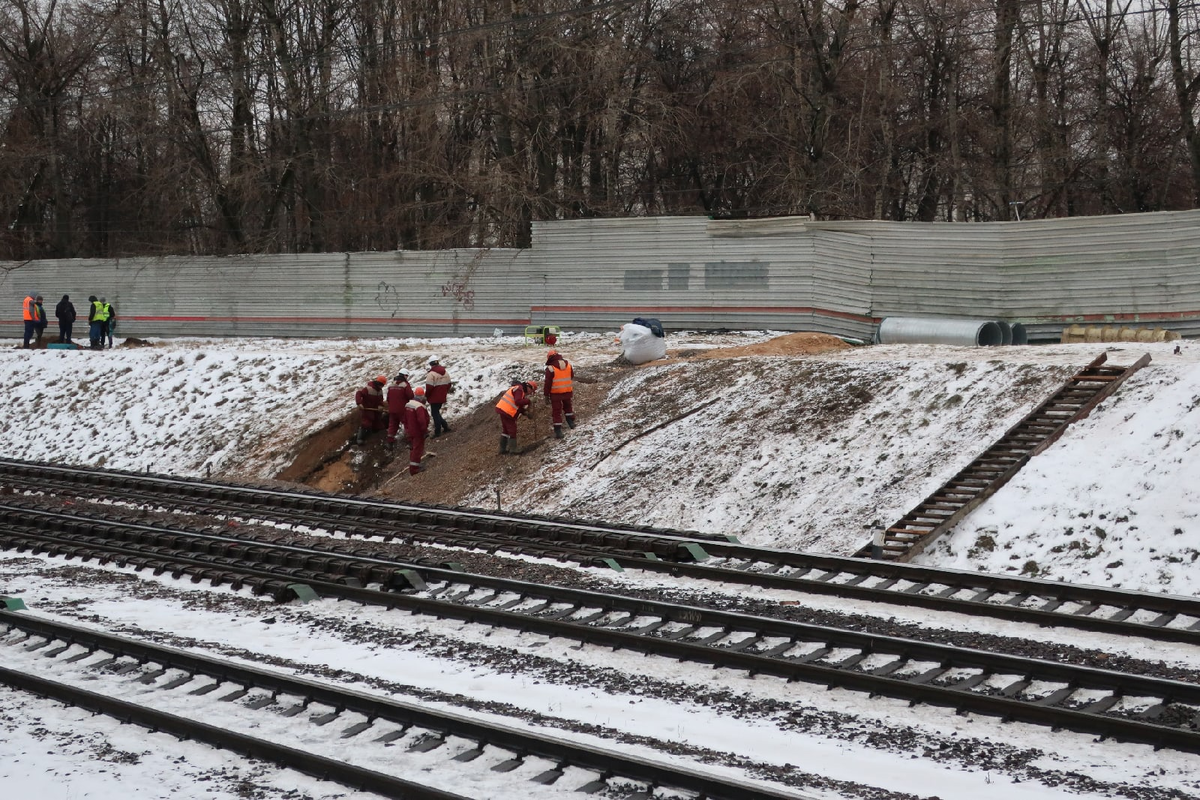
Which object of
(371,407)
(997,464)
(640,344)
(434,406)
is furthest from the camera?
(640,344)

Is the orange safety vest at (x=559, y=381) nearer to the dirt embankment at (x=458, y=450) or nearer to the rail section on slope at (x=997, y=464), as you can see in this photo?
the dirt embankment at (x=458, y=450)

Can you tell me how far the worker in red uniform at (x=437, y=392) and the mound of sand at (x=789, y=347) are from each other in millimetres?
4545

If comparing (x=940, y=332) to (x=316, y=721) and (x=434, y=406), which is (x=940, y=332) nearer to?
(x=434, y=406)

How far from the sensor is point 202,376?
26.7m

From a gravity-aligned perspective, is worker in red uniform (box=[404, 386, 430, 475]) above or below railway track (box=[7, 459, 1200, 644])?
above

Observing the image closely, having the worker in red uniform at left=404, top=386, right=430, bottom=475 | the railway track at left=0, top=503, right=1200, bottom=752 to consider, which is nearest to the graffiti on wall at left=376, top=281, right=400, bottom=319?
the worker in red uniform at left=404, top=386, right=430, bottom=475

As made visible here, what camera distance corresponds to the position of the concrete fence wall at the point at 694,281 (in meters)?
22.4

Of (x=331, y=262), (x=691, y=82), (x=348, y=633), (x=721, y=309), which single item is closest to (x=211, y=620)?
(x=348, y=633)

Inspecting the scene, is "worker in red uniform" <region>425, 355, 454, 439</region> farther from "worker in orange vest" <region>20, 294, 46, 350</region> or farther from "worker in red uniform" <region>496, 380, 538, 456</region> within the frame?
"worker in orange vest" <region>20, 294, 46, 350</region>

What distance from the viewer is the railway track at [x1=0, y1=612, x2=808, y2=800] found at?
6738 mm

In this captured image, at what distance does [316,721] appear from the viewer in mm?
7988

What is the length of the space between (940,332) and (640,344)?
5454 mm

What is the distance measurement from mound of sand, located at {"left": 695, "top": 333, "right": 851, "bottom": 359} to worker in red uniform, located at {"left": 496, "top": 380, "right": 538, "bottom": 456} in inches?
156

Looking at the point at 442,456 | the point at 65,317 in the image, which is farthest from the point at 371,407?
the point at 65,317
